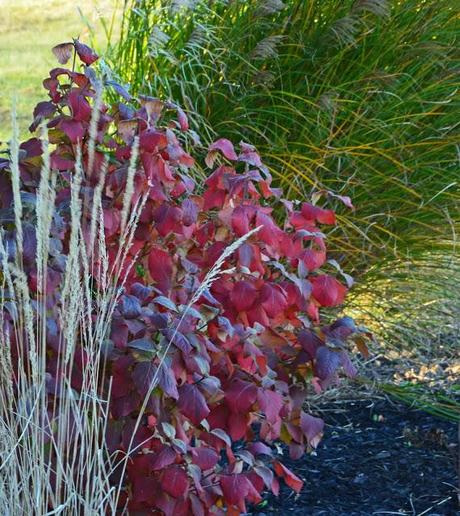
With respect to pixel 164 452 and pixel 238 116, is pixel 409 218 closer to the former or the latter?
pixel 238 116

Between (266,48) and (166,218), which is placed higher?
(266,48)

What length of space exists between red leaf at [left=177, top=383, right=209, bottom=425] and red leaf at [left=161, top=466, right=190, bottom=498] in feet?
0.40

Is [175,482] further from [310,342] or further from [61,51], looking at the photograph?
[61,51]

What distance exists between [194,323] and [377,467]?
124 centimetres

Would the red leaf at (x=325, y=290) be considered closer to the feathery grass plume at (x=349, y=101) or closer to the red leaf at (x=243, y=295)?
the red leaf at (x=243, y=295)

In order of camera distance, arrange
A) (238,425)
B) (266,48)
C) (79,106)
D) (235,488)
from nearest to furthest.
A: (235,488) → (238,425) → (79,106) → (266,48)

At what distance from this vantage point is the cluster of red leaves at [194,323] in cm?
233

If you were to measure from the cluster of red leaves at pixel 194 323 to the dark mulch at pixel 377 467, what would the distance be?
0.52 meters

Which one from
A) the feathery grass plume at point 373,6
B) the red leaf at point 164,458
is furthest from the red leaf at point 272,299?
the feathery grass plume at point 373,6

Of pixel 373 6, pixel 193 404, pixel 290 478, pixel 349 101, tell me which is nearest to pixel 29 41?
pixel 349 101

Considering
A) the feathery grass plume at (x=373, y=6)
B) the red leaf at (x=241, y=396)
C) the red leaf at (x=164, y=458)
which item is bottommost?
the red leaf at (x=164, y=458)

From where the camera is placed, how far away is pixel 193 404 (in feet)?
7.47

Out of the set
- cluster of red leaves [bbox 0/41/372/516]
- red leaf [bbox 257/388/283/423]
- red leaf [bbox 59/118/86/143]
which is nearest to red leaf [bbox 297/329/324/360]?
cluster of red leaves [bbox 0/41/372/516]

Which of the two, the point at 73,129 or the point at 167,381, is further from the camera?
the point at 73,129
